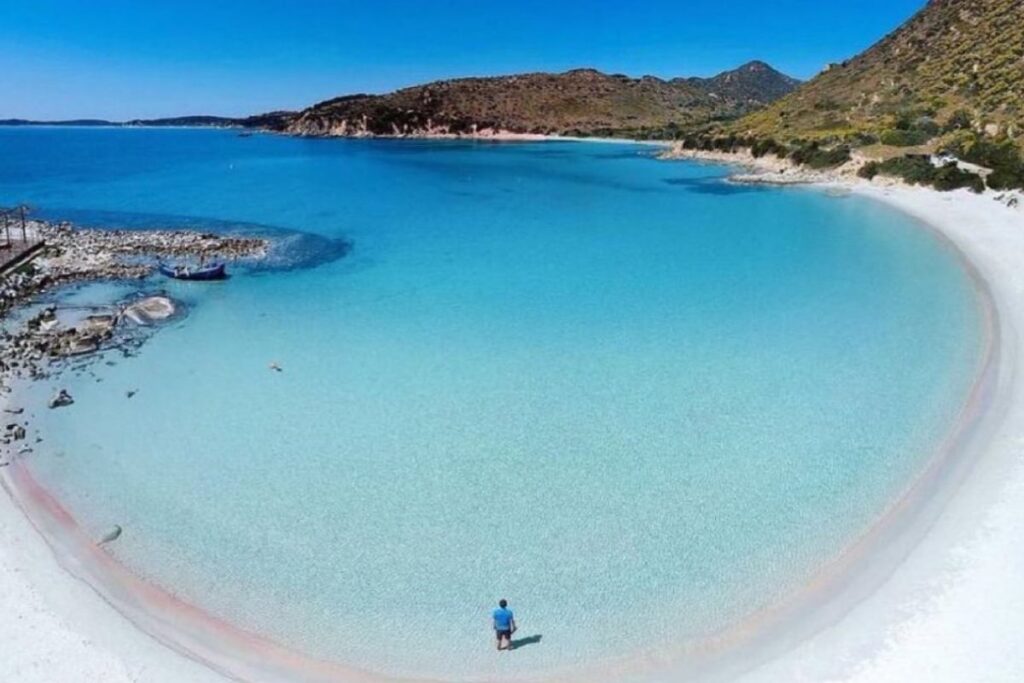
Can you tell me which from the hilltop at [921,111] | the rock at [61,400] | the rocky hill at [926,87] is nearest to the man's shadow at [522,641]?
the rock at [61,400]

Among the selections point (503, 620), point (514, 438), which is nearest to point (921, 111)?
point (514, 438)

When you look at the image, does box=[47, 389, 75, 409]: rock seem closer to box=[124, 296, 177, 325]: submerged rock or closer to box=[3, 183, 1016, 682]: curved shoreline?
box=[3, 183, 1016, 682]: curved shoreline

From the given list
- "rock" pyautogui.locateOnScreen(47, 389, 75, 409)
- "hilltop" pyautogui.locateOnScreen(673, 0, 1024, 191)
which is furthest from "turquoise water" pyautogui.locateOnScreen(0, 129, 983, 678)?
"hilltop" pyautogui.locateOnScreen(673, 0, 1024, 191)

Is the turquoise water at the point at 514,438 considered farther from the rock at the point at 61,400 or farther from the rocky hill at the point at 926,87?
the rocky hill at the point at 926,87

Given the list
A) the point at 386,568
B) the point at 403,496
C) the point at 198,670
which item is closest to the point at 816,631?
the point at 386,568

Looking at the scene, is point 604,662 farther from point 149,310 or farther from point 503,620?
point 149,310
